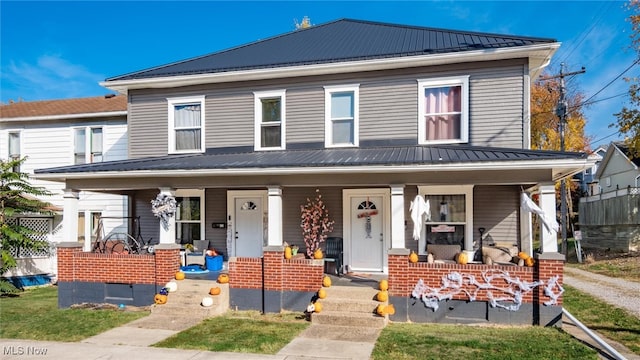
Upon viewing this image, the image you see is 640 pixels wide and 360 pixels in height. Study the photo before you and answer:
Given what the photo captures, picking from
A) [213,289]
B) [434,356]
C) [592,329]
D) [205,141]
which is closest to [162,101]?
[205,141]

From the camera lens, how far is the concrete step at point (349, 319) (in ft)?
25.0

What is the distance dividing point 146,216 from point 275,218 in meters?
5.29

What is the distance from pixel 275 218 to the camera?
357 inches

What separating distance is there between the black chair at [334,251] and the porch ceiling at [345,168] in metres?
2.26

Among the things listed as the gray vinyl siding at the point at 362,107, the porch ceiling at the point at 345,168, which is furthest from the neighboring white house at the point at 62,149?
the porch ceiling at the point at 345,168

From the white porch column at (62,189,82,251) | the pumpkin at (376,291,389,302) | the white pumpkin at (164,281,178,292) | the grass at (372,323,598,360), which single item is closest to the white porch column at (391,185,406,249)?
the pumpkin at (376,291,389,302)

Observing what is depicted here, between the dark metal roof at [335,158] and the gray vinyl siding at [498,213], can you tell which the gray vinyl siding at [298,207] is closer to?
the dark metal roof at [335,158]

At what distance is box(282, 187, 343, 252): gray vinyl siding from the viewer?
11.0 metres

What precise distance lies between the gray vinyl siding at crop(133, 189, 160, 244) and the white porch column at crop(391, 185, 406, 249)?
23.9ft

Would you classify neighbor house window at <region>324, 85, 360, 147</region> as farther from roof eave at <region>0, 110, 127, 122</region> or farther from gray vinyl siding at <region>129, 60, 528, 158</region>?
roof eave at <region>0, 110, 127, 122</region>

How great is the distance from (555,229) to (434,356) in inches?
137

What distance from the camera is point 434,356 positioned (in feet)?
19.9

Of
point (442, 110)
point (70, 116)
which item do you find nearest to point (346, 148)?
point (442, 110)

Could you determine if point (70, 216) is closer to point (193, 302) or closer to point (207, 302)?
point (193, 302)
